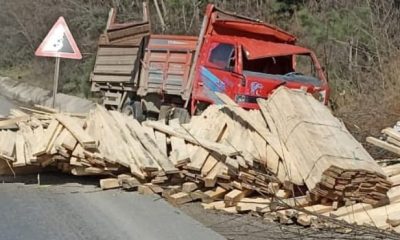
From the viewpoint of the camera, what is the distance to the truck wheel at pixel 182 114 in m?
15.9

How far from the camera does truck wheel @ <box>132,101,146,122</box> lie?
59.8 ft

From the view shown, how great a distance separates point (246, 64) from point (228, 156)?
6.48 m

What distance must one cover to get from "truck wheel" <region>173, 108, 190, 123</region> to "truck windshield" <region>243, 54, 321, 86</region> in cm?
162

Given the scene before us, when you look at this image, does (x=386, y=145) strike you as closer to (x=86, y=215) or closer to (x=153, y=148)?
(x=153, y=148)

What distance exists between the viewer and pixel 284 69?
1677 centimetres

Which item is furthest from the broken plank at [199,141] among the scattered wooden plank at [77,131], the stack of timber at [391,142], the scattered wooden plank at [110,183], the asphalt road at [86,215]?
the stack of timber at [391,142]

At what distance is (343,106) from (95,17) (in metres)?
19.4

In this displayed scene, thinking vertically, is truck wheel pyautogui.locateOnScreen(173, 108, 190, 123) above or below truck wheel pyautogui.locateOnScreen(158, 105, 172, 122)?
above

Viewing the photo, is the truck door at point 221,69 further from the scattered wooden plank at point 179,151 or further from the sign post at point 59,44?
the scattered wooden plank at point 179,151

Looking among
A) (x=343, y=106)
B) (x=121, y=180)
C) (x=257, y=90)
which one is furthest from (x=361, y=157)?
(x=343, y=106)

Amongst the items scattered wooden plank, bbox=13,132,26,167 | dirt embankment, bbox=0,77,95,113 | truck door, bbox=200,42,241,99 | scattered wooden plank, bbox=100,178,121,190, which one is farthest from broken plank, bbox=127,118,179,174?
dirt embankment, bbox=0,77,95,113

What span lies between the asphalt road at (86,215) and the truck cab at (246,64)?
15.4 ft

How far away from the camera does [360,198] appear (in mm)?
8281

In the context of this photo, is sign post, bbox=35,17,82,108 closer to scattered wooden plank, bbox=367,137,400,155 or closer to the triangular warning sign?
the triangular warning sign
